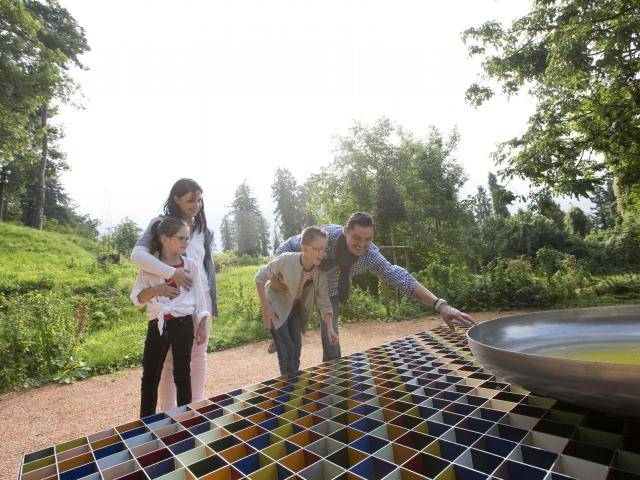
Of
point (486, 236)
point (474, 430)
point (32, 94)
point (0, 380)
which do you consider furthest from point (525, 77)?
point (486, 236)

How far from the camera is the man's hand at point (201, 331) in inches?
88.0

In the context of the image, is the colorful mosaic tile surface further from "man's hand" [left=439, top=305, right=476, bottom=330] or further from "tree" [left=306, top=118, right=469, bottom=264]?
"tree" [left=306, top=118, right=469, bottom=264]

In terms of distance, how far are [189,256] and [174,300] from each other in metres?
0.40

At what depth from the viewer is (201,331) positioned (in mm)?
2244

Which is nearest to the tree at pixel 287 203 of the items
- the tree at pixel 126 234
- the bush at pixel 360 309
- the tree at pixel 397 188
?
the tree at pixel 126 234

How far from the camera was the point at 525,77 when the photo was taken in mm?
9617

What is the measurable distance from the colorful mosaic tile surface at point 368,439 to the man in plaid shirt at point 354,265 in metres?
0.91

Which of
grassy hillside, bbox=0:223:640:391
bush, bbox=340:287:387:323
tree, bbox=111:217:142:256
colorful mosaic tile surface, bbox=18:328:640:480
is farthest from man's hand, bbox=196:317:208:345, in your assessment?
tree, bbox=111:217:142:256

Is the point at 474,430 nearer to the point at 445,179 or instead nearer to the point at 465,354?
the point at 465,354

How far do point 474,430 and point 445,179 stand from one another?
64.6 ft

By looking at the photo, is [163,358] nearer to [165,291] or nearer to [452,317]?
[165,291]

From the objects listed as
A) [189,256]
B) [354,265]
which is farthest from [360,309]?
[189,256]

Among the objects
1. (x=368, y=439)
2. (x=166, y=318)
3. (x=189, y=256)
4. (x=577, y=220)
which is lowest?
(x=368, y=439)

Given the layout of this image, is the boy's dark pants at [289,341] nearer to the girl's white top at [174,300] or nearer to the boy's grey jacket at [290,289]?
the boy's grey jacket at [290,289]
